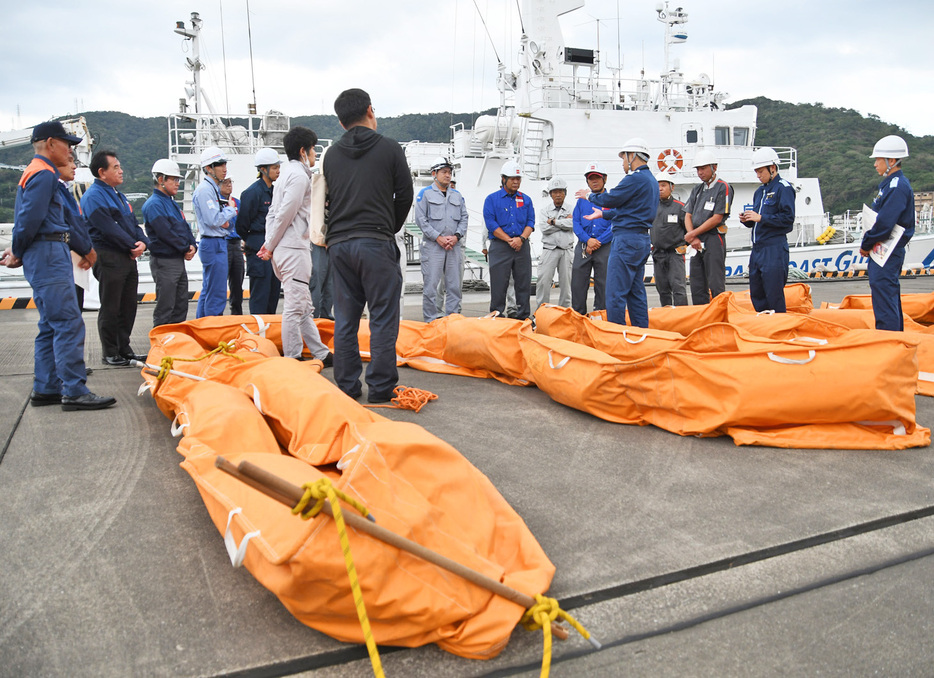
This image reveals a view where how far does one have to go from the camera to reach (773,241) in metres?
5.64

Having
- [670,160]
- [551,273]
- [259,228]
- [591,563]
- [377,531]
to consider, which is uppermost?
[670,160]

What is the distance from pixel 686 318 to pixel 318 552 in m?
4.65

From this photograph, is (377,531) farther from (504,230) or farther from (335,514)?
(504,230)

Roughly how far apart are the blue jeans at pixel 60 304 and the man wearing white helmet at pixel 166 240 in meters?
1.66

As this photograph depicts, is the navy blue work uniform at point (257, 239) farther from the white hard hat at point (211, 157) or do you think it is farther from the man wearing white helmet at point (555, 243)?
the man wearing white helmet at point (555, 243)

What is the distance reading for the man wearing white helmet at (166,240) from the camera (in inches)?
213

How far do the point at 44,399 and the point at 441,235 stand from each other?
4369 mm

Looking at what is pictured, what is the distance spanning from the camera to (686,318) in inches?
215

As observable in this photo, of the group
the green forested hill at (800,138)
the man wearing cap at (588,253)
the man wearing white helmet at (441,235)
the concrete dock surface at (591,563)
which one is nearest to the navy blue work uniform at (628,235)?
A: the man wearing cap at (588,253)

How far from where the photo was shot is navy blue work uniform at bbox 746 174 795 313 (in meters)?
5.58

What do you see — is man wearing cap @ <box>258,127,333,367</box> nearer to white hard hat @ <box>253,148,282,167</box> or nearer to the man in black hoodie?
the man in black hoodie

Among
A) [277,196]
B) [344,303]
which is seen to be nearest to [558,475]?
[344,303]

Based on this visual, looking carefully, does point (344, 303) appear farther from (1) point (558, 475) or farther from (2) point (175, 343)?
(1) point (558, 475)

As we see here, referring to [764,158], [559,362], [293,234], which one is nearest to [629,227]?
[764,158]
